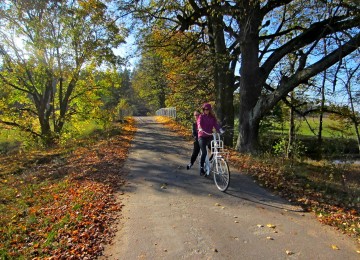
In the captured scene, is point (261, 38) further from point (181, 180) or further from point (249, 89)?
point (181, 180)

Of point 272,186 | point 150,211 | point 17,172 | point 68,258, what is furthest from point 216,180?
point 17,172

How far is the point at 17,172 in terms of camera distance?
41.6 feet

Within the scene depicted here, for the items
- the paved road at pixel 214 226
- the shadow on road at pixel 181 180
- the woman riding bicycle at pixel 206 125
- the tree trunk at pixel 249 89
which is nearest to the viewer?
the paved road at pixel 214 226

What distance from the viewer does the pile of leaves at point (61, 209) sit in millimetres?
4945

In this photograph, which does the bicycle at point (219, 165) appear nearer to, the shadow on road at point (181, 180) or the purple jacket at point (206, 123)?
the shadow on road at point (181, 180)

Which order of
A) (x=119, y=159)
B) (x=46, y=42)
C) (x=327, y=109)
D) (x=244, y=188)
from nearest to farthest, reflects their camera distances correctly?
(x=244, y=188)
(x=119, y=159)
(x=327, y=109)
(x=46, y=42)

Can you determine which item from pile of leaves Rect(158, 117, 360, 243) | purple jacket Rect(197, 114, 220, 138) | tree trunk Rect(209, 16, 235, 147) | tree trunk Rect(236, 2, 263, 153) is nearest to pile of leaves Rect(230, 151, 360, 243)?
pile of leaves Rect(158, 117, 360, 243)

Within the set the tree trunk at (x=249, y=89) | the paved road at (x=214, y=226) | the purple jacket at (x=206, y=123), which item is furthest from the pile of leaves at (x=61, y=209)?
the tree trunk at (x=249, y=89)

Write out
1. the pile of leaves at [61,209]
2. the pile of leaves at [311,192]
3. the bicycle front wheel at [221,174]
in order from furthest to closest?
1. the bicycle front wheel at [221,174]
2. the pile of leaves at [311,192]
3. the pile of leaves at [61,209]

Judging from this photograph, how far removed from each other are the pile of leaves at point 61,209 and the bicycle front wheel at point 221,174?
252 cm

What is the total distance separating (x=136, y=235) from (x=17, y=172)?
379 inches

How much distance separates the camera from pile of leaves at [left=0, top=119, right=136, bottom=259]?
495 centimetres

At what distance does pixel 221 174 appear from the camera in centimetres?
765

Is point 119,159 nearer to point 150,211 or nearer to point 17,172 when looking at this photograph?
point 17,172
